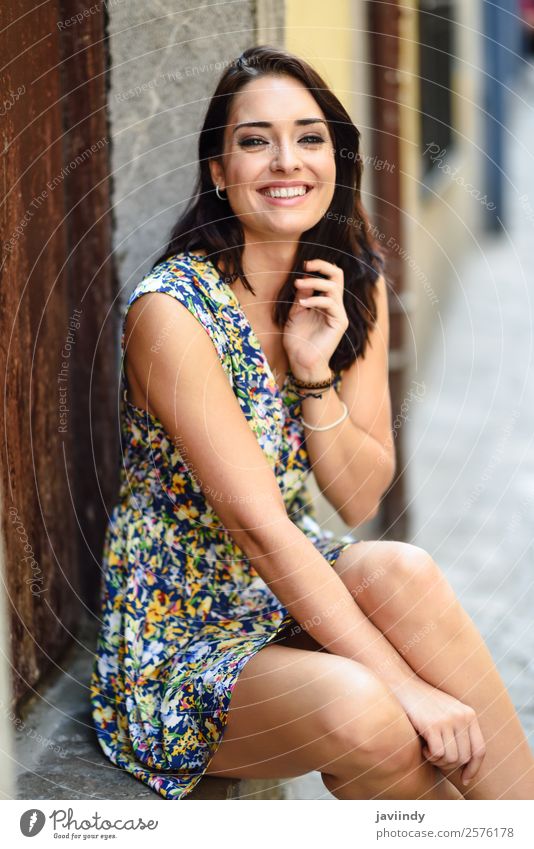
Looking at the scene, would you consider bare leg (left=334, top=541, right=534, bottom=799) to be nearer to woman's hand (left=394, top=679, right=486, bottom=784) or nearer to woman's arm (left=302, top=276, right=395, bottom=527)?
woman's hand (left=394, top=679, right=486, bottom=784)

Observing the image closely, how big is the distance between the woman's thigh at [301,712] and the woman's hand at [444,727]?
73 mm

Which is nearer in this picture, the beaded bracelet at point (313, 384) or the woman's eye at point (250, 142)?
the woman's eye at point (250, 142)

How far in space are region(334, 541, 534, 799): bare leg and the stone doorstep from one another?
347 mm

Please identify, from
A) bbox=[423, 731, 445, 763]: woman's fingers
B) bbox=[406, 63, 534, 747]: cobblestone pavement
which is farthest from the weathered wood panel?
bbox=[406, 63, 534, 747]: cobblestone pavement

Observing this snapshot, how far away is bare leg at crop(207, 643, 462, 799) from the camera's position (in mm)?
1610

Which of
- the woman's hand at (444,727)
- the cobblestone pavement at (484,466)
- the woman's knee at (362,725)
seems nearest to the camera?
the woman's knee at (362,725)

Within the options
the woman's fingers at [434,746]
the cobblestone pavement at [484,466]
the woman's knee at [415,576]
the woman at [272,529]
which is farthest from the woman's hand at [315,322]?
the cobblestone pavement at [484,466]

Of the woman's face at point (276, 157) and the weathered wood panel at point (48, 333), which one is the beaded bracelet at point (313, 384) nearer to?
the woman's face at point (276, 157)

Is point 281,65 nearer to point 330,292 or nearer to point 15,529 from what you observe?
point 330,292

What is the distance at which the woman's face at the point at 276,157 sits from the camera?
1.80 m

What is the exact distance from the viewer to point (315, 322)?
1960mm

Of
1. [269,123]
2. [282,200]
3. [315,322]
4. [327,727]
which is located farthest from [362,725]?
[269,123]

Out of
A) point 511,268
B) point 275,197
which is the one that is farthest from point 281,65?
point 511,268

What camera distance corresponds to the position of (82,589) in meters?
2.38
